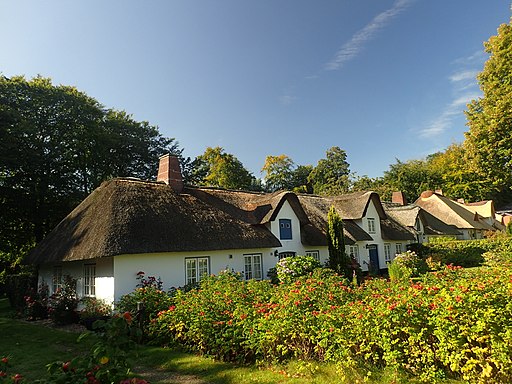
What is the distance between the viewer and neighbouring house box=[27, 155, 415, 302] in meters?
12.9

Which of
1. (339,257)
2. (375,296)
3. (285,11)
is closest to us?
(375,296)

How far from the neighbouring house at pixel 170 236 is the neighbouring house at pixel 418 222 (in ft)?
32.1

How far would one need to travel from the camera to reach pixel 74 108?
25547 millimetres

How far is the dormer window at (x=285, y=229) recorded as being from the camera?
1894 cm

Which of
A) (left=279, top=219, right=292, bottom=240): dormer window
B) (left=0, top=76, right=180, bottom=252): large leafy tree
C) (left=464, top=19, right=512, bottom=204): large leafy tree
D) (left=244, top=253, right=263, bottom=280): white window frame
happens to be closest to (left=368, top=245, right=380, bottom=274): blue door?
(left=279, top=219, right=292, bottom=240): dormer window

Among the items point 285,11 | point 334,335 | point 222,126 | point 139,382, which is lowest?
point 334,335

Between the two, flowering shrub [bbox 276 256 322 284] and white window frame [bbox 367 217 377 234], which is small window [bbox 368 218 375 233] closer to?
white window frame [bbox 367 217 377 234]

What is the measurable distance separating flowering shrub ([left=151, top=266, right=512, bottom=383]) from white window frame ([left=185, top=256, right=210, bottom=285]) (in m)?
6.26

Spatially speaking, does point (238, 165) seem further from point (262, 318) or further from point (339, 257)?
point (262, 318)

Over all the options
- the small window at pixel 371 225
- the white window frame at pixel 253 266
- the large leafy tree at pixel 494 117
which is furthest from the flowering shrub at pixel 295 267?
the large leafy tree at pixel 494 117

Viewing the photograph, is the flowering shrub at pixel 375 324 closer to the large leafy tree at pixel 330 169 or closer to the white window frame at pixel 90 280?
the white window frame at pixel 90 280

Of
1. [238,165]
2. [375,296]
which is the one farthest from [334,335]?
[238,165]

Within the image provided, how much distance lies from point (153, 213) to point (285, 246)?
772 cm

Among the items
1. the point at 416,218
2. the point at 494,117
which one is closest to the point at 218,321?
the point at 494,117
